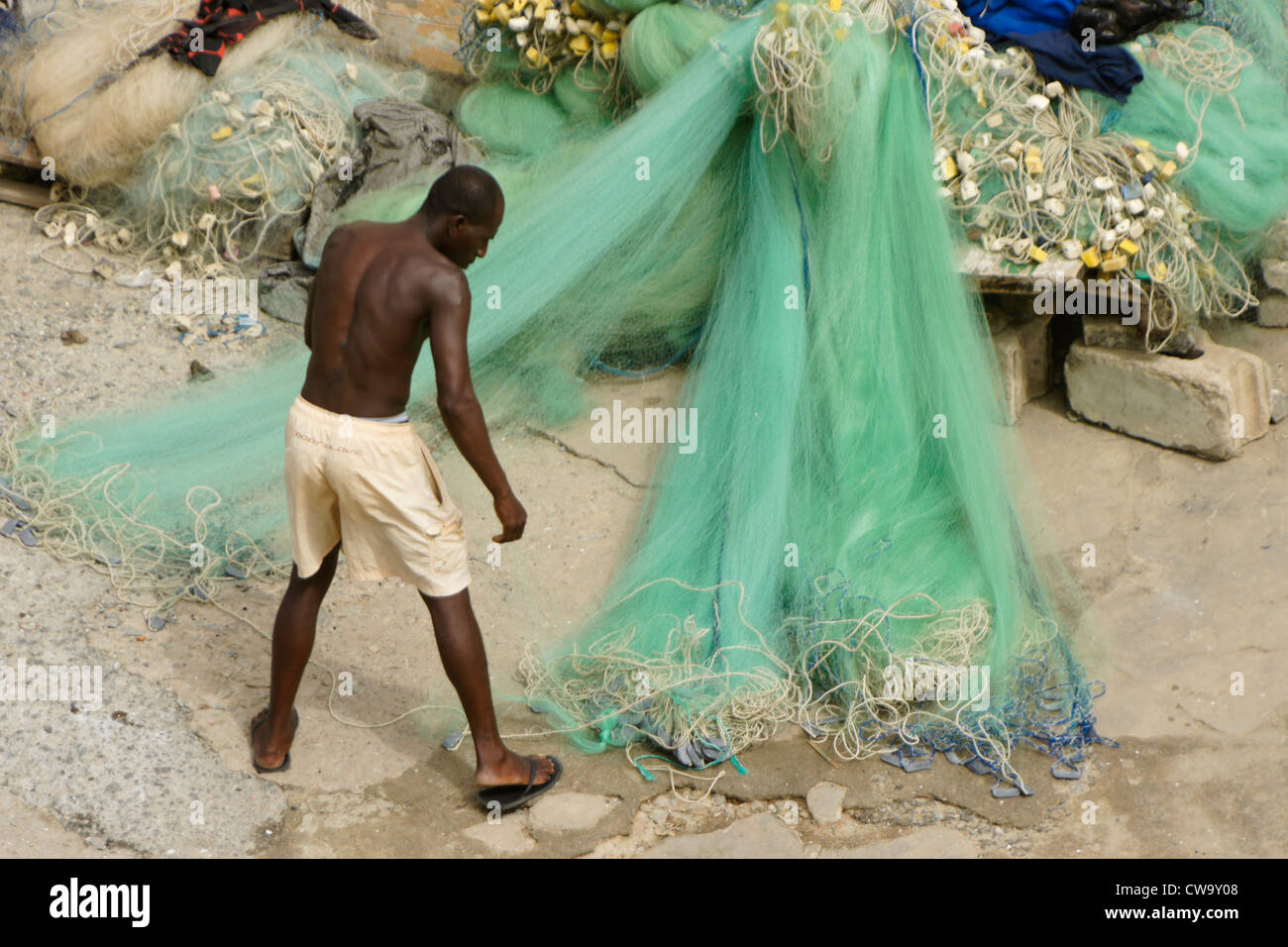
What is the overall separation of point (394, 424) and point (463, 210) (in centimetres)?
56

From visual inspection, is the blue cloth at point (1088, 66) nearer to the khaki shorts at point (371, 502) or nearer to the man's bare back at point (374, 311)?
the man's bare back at point (374, 311)

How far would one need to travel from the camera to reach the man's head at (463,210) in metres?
3.19

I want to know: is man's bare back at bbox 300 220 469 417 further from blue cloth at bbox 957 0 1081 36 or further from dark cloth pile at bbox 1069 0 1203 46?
dark cloth pile at bbox 1069 0 1203 46

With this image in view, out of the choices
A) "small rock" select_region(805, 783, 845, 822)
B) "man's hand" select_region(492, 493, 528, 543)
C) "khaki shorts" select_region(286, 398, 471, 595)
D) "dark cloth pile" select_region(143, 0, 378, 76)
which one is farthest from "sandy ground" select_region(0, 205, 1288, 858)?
"dark cloth pile" select_region(143, 0, 378, 76)

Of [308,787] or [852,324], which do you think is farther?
[852,324]

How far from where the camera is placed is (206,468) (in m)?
4.71

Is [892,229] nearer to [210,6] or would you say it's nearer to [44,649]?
[44,649]

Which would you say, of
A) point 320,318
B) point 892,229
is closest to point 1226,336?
point 892,229

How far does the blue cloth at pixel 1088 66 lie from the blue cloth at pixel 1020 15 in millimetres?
183

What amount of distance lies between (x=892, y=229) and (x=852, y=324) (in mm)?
376

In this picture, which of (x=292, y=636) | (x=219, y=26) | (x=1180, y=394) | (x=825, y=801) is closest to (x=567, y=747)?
(x=825, y=801)

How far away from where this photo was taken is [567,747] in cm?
397

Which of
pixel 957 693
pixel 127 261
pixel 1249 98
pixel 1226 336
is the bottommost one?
pixel 127 261

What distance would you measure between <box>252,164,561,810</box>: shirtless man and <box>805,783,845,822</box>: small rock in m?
0.97
